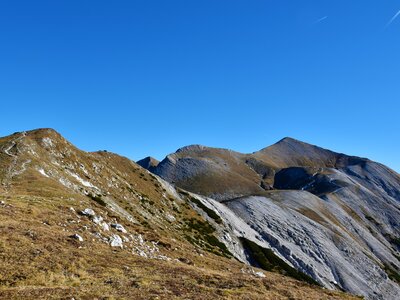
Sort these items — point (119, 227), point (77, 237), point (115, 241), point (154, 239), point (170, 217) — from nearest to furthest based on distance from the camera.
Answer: point (77, 237)
point (115, 241)
point (119, 227)
point (154, 239)
point (170, 217)

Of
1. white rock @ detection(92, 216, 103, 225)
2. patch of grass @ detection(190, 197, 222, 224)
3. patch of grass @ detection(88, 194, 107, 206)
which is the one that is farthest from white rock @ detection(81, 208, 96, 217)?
patch of grass @ detection(190, 197, 222, 224)

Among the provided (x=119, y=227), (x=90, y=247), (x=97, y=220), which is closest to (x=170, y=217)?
(x=119, y=227)

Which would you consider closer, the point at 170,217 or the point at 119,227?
the point at 119,227

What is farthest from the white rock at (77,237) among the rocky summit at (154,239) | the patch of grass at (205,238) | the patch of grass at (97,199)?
the patch of grass at (205,238)

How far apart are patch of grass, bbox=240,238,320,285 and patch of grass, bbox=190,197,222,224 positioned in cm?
802

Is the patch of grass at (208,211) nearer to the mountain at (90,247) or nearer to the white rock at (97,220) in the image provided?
the mountain at (90,247)

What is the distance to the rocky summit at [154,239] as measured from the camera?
77.9 feet

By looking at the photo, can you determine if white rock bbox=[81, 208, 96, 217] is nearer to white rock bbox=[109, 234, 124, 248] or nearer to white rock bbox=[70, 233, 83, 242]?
white rock bbox=[109, 234, 124, 248]

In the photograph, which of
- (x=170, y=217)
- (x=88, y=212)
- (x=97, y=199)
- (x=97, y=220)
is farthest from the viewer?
(x=170, y=217)

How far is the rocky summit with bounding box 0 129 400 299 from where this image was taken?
23.7 meters

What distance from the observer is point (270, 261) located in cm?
8481

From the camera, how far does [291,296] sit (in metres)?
27.4

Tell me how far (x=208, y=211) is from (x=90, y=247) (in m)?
67.8

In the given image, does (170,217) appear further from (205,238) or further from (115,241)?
Result: (115,241)
